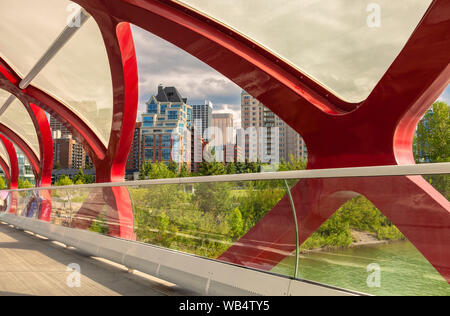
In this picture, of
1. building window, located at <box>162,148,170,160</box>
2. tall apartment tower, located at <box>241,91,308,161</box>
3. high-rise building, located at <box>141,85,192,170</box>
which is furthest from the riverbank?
building window, located at <box>162,148,170,160</box>

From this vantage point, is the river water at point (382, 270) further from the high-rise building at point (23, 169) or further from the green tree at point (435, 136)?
the high-rise building at point (23, 169)

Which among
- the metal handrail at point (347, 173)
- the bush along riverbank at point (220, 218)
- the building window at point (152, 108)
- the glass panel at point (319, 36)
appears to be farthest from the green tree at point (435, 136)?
the building window at point (152, 108)

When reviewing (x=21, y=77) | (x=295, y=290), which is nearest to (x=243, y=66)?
(x=295, y=290)

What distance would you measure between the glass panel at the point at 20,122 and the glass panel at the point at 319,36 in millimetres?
20935

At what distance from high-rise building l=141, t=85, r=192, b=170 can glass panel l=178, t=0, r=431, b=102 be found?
448ft

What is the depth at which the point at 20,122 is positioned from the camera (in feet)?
96.5

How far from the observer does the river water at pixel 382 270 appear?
252 centimetres

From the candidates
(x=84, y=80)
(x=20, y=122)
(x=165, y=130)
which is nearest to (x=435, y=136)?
(x=84, y=80)

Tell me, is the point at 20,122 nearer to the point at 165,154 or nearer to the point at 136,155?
the point at 165,154

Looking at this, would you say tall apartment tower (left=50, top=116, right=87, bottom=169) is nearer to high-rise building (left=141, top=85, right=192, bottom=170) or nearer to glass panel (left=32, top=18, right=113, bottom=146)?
high-rise building (left=141, top=85, right=192, bottom=170)

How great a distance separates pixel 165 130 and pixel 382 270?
151693mm

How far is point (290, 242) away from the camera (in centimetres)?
345
